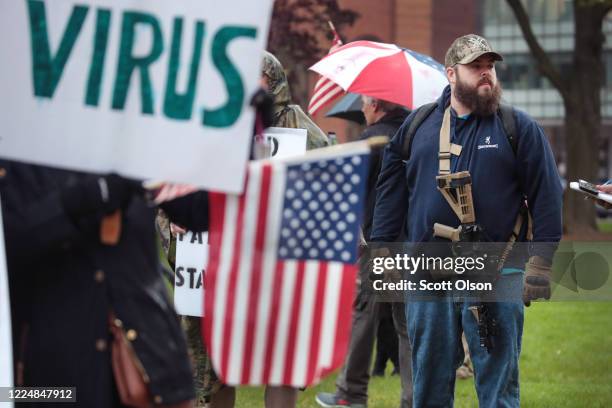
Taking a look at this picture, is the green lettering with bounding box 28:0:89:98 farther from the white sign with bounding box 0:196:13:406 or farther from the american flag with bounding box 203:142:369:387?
the american flag with bounding box 203:142:369:387

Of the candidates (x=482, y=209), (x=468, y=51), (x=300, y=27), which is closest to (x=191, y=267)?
(x=482, y=209)

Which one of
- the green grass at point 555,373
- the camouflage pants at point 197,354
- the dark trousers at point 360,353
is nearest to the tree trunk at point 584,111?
the green grass at point 555,373

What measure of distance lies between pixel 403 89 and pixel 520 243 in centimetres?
256

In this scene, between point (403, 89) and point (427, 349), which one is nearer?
point (427, 349)

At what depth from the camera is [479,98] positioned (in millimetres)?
6461

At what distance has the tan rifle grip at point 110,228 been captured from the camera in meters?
3.85

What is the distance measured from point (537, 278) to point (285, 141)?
5.35 feet

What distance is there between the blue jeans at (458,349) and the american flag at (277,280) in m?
2.61

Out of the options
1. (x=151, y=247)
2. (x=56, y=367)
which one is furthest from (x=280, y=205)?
(x=56, y=367)

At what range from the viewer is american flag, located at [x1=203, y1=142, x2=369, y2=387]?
3.92 meters

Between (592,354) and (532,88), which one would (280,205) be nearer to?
(592,354)

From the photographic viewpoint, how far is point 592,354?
38.4ft

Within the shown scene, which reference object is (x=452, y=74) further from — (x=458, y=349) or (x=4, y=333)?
(x=4, y=333)

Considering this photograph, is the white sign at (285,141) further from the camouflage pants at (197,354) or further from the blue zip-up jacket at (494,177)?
the camouflage pants at (197,354)
